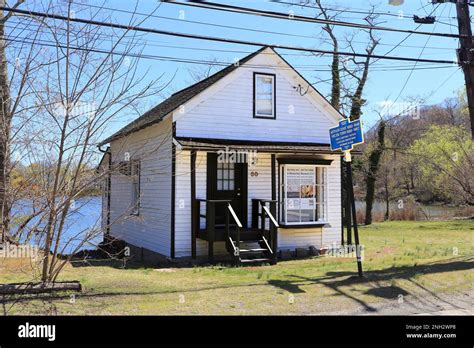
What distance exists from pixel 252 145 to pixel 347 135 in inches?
189

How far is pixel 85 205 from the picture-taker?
822cm

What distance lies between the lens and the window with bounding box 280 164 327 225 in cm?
1445

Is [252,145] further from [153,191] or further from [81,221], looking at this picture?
[81,221]

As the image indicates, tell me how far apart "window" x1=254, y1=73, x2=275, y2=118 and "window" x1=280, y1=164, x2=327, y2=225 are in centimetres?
184

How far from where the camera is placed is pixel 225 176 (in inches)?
545

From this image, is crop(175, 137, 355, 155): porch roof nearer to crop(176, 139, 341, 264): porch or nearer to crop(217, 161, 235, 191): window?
crop(176, 139, 341, 264): porch

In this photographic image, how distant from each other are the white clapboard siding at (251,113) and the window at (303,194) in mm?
1044

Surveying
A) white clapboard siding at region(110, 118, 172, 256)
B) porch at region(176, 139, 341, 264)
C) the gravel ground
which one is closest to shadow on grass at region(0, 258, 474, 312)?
the gravel ground

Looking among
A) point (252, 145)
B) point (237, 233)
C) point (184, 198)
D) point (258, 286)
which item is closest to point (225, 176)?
point (252, 145)

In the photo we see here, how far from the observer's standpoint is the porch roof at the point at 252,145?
12.5 meters

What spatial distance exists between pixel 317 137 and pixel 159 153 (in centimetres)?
525

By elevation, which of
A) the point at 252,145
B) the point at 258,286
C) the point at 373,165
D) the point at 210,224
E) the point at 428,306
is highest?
the point at 373,165

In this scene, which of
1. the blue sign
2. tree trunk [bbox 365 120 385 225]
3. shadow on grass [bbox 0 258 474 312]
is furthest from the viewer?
tree trunk [bbox 365 120 385 225]
